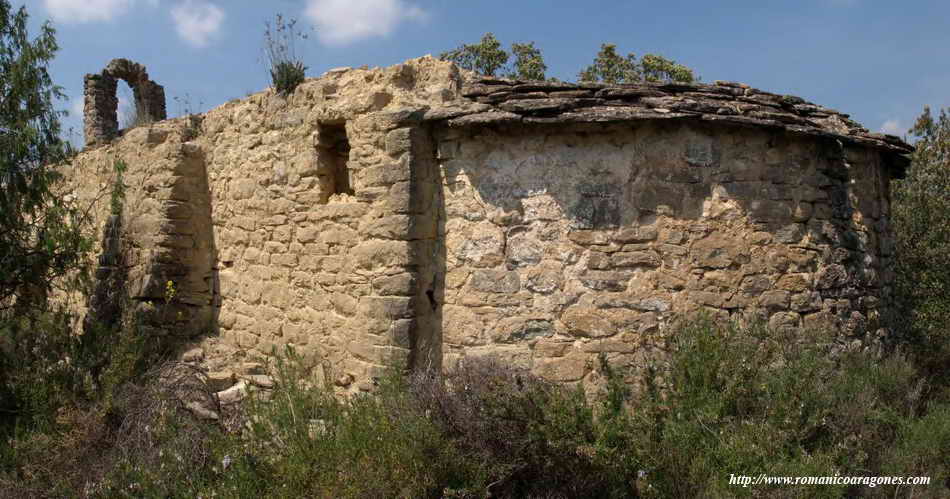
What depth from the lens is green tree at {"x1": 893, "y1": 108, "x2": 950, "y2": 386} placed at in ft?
27.1

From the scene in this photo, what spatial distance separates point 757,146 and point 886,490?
2.57m

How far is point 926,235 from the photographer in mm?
8758

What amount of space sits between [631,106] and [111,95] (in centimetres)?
1094

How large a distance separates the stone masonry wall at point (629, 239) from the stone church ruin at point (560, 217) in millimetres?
15

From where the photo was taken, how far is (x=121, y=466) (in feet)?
14.8

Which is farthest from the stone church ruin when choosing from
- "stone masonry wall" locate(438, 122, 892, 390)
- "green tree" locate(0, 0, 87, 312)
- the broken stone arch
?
the broken stone arch

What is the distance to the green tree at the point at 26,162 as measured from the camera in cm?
581

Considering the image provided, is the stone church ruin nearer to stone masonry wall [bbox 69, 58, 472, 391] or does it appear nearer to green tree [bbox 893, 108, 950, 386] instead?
stone masonry wall [bbox 69, 58, 472, 391]

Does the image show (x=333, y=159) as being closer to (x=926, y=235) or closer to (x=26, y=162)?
(x=26, y=162)

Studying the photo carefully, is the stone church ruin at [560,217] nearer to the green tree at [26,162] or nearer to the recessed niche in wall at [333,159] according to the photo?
the recessed niche in wall at [333,159]

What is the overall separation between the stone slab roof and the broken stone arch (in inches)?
343

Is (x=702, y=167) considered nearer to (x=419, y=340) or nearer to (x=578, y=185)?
(x=578, y=185)

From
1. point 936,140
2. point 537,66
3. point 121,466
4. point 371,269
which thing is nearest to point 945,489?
point 371,269

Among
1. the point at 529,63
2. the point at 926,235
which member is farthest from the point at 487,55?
the point at 926,235
